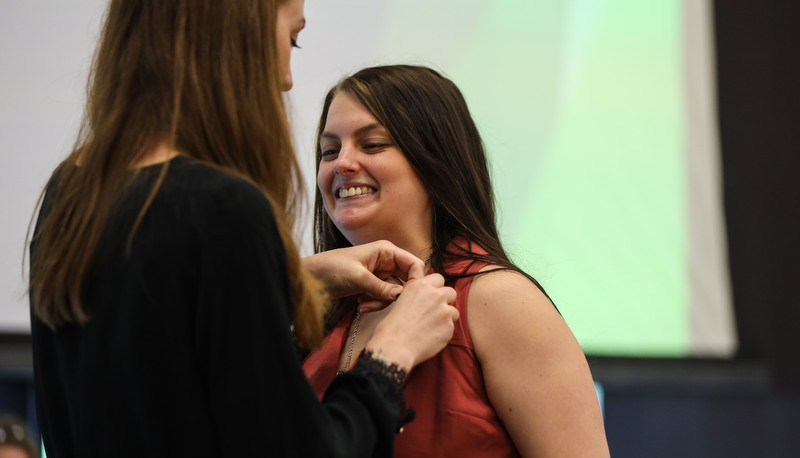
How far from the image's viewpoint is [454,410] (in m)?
1.49

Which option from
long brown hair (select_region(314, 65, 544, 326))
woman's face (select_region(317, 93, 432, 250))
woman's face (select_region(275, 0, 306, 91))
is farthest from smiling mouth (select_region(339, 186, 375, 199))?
woman's face (select_region(275, 0, 306, 91))

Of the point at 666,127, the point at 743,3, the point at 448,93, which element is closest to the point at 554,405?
the point at 448,93

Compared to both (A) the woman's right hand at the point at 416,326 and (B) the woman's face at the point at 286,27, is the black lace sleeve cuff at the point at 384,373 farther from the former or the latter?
(B) the woman's face at the point at 286,27

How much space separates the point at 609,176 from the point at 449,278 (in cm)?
190

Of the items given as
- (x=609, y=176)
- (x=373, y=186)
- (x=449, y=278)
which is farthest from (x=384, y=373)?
(x=609, y=176)

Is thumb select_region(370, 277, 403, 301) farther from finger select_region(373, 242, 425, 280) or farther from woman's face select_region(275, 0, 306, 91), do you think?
woman's face select_region(275, 0, 306, 91)

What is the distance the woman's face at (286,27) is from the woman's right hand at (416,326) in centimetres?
36

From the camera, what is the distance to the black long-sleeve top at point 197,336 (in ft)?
3.08

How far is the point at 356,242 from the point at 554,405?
58 cm

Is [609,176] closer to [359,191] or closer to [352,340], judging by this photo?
[359,191]

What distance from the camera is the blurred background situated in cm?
322

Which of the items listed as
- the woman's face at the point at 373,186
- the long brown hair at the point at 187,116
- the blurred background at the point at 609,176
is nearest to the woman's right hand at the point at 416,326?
the long brown hair at the point at 187,116

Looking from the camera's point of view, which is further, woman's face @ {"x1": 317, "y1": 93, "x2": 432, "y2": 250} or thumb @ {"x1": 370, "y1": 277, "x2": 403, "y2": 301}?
woman's face @ {"x1": 317, "y1": 93, "x2": 432, "y2": 250}

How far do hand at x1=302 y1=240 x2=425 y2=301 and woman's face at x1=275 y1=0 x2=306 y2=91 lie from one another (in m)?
0.41
